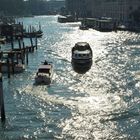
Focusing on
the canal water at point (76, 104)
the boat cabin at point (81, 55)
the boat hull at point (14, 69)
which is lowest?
the canal water at point (76, 104)

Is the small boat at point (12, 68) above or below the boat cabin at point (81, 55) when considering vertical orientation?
below

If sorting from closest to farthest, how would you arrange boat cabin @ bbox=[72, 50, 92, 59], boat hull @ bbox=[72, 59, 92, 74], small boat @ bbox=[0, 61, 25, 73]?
small boat @ bbox=[0, 61, 25, 73] → boat hull @ bbox=[72, 59, 92, 74] → boat cabin @ bbox=[72, 50, 92, 59]

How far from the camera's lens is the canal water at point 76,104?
159 feet

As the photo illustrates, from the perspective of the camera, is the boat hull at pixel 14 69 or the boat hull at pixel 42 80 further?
the boat hull at pixel 14 69

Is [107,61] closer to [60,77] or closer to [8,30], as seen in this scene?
[60,77]

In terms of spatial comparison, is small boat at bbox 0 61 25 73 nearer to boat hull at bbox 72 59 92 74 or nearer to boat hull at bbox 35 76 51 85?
boat hull at bbox 72 59 92 74

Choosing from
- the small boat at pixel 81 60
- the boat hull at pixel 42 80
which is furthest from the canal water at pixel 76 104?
the small boat at pixel 81 60

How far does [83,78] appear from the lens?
7575 centimetres

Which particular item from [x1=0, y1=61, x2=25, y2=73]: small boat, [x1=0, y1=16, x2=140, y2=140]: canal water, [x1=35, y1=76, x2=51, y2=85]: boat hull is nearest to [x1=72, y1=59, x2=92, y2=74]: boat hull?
[x1=0, y1=16, x2=140, y2=140]: canal water

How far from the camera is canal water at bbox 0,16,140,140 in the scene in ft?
159

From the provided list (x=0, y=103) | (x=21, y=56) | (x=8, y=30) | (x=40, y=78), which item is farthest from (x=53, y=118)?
(x=8, y=30)

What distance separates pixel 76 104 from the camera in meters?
58.1

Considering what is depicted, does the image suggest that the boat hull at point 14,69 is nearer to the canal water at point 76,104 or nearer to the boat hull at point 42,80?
the canal water at point 76,104

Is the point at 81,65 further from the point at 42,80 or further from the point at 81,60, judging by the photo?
the point at 42,80
